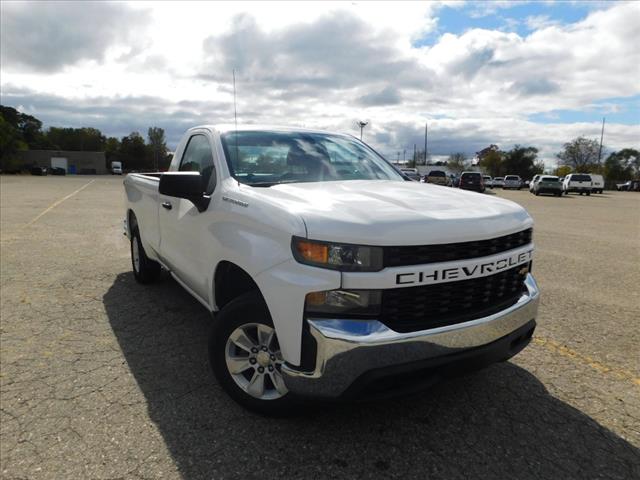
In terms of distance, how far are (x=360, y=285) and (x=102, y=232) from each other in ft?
30.5

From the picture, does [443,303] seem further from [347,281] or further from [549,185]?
[549,185]

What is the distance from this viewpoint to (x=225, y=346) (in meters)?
2.92

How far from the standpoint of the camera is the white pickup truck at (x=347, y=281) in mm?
2299

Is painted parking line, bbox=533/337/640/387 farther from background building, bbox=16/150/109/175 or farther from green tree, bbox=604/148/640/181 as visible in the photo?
green tree, bbox=604/148/640/181

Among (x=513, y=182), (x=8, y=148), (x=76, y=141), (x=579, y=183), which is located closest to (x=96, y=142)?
(x=76, y=141)

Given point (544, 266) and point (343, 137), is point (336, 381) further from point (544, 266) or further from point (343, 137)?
point (544, 266)

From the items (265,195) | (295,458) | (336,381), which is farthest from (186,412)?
(265,195)

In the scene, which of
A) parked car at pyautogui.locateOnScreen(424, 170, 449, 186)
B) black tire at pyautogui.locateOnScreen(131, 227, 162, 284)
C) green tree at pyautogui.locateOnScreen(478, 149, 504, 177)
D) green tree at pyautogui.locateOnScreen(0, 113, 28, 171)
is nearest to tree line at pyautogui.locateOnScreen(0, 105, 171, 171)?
green tree at pyautogui.locateOnScreen(0, 113, 28, 171)

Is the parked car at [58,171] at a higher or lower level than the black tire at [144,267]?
lower

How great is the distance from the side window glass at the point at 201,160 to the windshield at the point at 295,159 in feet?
0.66

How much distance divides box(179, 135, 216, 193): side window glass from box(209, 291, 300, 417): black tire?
3.28ft

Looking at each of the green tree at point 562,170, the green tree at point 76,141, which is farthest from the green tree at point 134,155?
the green tree at point 562,170

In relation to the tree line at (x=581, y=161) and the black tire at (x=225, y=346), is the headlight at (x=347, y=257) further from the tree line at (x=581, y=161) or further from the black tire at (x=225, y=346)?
the tree line at (x=581, y=161)

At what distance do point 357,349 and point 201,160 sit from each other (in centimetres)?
246
